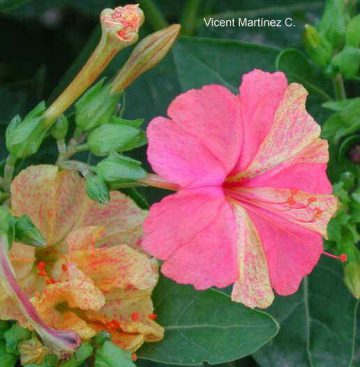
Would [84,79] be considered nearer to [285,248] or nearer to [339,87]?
[285,248]

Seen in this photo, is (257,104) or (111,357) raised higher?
(257,104)

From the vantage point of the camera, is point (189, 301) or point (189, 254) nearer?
point (189, 254)

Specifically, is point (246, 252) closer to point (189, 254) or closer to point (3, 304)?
point (189, 254)

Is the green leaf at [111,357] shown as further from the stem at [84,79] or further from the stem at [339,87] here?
the stem at [339,87]

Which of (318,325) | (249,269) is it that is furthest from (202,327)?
(318,325)

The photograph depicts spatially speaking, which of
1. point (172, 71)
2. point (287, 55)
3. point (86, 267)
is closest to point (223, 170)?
point (86, 267)

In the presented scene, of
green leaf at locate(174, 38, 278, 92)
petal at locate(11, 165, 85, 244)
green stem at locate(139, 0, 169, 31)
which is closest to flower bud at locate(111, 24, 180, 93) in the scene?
petal at locate(11, 165, 85, 244)

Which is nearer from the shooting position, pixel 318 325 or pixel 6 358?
pixel 6 358
